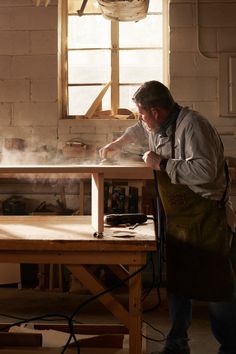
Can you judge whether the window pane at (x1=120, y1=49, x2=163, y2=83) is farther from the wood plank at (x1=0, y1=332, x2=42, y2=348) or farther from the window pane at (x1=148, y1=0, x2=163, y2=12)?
the wood plank at (x1=0, y1=332, x2=42, y2=348)

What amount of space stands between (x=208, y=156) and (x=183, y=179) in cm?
16

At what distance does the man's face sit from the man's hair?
0.02m

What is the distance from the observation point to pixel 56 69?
14.6 feet

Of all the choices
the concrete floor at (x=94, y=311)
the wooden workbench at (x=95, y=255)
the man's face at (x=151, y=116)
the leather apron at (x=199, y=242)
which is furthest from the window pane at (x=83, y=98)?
the wooden workbench at (x=95, y=255)

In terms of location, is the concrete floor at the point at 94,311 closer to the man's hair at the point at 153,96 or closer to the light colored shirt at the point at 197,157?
the light colored shirt at the point at 197,157

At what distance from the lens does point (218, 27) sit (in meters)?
4.32

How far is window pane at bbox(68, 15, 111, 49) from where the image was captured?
4.62 meters

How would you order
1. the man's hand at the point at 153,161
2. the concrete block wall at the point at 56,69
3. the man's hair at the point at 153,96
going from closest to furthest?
the man's hand at the point at 153,161, the man's hair at the point at 153,96, the concrete block wall at the point at 56,69

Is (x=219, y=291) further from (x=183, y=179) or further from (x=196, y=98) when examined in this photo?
(x=196, y=98)

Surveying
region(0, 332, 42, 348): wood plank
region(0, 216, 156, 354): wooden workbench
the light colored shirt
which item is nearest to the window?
the light colored shirt

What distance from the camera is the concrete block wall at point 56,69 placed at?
170 inches

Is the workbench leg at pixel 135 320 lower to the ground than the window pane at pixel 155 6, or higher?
lower

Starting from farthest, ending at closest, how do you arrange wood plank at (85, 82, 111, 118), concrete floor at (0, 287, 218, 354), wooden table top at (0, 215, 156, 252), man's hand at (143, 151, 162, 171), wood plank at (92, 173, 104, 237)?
1. wood plank at (85, 82, 111, 118)
2. concrete floor at (0, 287, 218, 354)
3. man's hand at (143, 151, 162, 171)
4. wood plank at (92, 173, 104, 237)
5. wooden table top at (0, 215, 156, 252)

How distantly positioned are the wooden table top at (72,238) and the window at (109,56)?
8.14 ft
